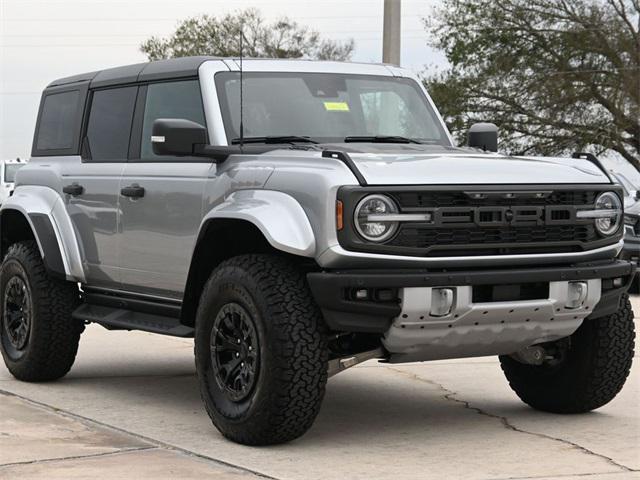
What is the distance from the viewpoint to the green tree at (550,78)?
135 ft

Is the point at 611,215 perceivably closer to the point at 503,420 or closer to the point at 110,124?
the point at 503,420

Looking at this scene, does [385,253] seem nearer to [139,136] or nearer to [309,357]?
[309,357]

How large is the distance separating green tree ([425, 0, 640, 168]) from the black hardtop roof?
3214 cm

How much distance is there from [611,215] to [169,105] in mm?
2714

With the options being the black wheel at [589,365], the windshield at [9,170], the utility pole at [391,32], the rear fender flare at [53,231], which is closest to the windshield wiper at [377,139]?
the black wheel at [589,365]

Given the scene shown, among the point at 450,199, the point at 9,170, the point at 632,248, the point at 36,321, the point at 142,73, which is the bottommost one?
the point at 9,170

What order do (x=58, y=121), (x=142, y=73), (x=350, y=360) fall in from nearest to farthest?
(x=350, y=360) → (x=142, y=73) → (x=58, y=121)

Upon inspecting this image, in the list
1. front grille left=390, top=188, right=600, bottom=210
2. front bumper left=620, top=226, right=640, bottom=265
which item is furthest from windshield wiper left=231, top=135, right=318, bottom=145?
front bumper left=620, top=226, right=640, bottom=265

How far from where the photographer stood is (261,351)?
21.3 feet

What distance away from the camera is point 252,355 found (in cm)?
662

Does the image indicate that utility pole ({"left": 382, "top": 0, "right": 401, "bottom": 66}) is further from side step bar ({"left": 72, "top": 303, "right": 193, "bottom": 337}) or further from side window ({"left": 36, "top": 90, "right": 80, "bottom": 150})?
side step bar ({"left": 72, "top": 303, "right": 193, "bottom": 337})

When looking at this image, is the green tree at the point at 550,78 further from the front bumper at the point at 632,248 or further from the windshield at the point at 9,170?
the front bumper at the point at 632,248

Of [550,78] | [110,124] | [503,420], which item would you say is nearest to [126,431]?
[503,420]

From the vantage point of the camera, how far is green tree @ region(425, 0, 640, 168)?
41031mm
